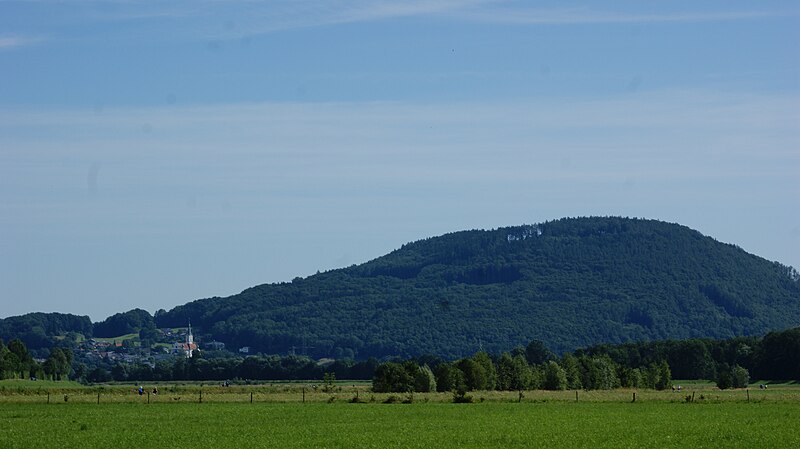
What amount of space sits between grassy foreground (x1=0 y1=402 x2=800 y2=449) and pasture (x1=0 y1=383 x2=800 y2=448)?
49 millimetres

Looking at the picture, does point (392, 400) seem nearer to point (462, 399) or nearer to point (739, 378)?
point (462, 399)

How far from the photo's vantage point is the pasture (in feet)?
139

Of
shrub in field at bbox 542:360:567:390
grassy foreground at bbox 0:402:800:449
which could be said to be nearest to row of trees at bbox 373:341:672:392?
shrub in field at bbox 542:360:567:390

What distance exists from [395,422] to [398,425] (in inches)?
84.3

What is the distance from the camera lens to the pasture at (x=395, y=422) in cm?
4225

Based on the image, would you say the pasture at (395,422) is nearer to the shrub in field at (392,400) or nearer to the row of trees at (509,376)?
the shrub in field at (392,400)

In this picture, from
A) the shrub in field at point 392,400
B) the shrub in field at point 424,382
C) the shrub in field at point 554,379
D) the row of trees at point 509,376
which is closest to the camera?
the shrub in field at point 392,400

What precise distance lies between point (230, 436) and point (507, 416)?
54.2 ft

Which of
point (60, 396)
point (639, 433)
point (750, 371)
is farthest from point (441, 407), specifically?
point (750, 371)

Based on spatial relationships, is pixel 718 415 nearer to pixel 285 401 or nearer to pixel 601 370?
pixel 285 401

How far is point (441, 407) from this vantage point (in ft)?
218

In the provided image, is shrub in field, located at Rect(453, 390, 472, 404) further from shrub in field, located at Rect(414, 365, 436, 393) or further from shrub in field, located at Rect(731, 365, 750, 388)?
shrub in field, located at Rect(731, 365, 750, 388)

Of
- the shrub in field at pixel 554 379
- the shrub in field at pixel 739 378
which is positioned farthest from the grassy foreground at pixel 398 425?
the shrub in field at pixel 739 378

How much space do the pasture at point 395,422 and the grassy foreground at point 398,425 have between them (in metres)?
0.05
